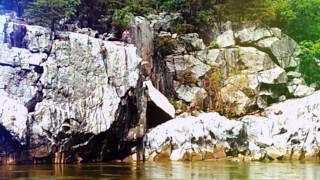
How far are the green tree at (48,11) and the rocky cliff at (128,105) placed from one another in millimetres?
2122

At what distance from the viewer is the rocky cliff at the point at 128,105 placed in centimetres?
2962

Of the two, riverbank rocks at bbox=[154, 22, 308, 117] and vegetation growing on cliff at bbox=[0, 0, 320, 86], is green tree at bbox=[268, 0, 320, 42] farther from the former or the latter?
riverbank rocks at bbox=[154, 22, 308, 117]

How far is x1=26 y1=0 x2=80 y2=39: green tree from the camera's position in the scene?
34969 millimetres

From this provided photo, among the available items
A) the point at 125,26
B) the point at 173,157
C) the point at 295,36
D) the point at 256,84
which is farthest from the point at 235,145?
the point at 295,36

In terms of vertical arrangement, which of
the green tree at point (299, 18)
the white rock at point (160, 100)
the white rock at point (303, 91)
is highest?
the green tree at point (299, 18)

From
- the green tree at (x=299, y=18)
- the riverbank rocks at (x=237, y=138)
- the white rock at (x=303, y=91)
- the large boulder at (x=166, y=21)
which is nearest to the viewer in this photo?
the riverbank rocks at (x=237, y=138)

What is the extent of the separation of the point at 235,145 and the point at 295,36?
17.4 metres

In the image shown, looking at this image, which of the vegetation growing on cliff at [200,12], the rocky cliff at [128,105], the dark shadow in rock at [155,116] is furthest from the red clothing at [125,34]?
the dark shadow in rock at [155,116]

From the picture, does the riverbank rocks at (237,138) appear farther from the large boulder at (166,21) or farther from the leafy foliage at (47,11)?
the large boulder at (166,21)

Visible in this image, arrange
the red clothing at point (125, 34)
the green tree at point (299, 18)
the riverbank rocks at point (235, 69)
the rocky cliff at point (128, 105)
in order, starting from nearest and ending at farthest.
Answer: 1. the rocky cliff at point (128, 105)
2. the red clothing at point (125, 34)
3. the riverbank rocks at point (235, 69)
4. the green tree at point (299, 18)

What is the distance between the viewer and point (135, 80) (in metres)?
32.2

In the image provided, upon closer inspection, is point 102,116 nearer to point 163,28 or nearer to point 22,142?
point 22,142

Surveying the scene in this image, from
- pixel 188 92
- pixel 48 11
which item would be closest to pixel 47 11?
pixel 48 11

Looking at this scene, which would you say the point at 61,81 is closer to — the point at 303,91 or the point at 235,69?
the point at 235,69
